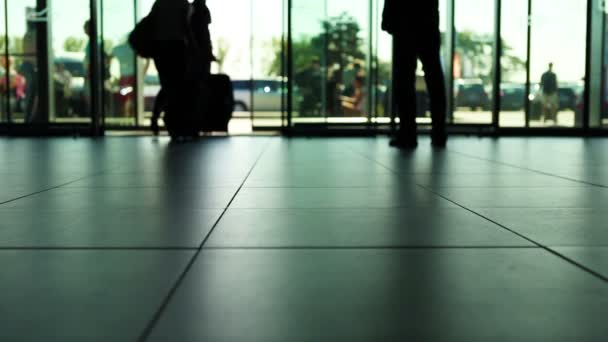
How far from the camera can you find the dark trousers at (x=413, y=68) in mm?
7223

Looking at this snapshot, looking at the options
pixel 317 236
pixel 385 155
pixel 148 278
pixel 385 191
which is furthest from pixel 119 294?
pixel 385 155

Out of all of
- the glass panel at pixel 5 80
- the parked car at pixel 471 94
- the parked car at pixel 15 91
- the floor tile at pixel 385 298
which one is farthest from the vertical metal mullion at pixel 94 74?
the floor tile at pixel 385 298

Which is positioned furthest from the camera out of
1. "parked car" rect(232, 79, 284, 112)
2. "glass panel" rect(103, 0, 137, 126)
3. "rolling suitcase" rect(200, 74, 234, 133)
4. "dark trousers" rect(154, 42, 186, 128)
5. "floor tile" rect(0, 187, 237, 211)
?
"parked car" rect(232, 79, 284, 112)

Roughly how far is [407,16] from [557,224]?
5068 mm

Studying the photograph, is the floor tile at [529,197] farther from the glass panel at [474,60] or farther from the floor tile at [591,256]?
the glass panel at [474,60]

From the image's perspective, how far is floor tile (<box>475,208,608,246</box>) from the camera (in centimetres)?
218

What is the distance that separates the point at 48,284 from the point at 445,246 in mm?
1048

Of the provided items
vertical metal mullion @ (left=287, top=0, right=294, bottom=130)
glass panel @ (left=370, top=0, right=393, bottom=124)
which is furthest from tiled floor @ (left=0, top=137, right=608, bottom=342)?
glass panel @ (left=370, top=0, right=393, bottom=124)

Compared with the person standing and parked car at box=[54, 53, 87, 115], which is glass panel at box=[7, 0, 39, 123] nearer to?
parked car at box=[54, 53, 87, 115]

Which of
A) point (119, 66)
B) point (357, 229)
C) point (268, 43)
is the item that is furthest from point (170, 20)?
point (268, 43)

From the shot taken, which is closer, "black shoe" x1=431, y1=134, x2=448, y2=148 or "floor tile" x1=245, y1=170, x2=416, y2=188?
"floor tile" x1=245, y1=170, x2=416, y2=188

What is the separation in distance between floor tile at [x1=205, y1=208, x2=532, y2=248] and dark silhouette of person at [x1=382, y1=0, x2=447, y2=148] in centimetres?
457

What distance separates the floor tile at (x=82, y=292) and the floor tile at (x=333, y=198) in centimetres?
107

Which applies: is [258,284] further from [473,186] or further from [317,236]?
[473,186]
